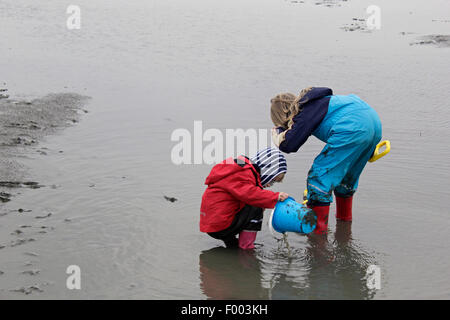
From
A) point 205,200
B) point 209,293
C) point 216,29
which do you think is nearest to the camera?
point 209,293

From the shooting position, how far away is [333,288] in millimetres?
4125

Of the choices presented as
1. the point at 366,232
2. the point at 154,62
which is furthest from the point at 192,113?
the point at 366,232

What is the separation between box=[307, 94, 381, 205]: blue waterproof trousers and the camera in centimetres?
456

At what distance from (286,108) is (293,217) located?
87cm

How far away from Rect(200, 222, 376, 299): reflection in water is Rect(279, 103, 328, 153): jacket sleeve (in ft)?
2.70

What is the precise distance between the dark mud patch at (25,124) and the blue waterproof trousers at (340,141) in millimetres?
2645

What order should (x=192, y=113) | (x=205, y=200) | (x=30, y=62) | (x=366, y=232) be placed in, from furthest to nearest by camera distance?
1. (x=30, y=62)
2. (x=192, y=113)
3. (x=366, y=232)
4. (x=205, y=200)

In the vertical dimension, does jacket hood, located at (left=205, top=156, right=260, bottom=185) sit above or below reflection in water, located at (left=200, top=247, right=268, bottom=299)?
above

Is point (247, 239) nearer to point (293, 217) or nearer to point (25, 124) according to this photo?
point (293, 217)

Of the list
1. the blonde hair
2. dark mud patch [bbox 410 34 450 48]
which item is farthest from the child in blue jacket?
dark mud patch [bbox 410 34 450 48]

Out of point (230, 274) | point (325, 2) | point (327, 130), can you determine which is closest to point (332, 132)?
point (327, 130)

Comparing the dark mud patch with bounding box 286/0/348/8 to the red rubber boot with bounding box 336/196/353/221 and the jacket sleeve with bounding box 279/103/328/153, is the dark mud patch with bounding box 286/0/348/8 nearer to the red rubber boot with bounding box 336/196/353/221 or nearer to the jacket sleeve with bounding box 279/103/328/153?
the red rubber boot with bounding box 336/196/353/221
